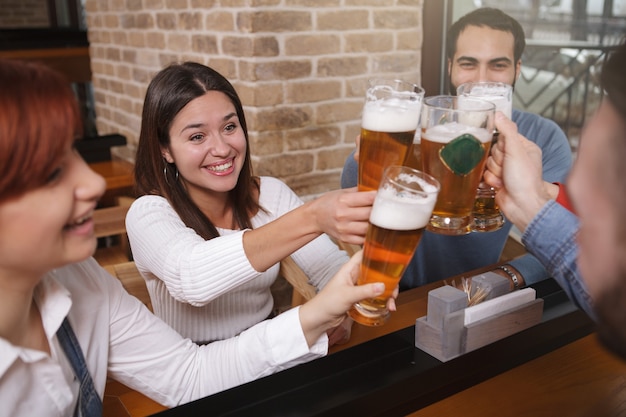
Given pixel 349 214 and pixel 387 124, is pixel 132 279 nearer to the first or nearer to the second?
pixel 349 214

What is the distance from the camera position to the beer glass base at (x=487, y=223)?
115 cm

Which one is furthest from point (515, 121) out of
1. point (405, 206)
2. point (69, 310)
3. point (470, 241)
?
point (69, 310)

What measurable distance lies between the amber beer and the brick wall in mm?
1435

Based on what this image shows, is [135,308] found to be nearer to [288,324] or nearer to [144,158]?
[288,324]

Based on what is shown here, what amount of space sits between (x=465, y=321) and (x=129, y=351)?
0.66 m

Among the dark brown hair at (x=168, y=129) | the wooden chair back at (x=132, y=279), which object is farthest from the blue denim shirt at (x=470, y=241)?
the wooden chair back at (x=132, y=279)

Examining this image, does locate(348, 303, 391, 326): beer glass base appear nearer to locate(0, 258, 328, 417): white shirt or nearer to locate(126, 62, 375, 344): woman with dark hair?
locate(0, 258, 328, 417): white shirt

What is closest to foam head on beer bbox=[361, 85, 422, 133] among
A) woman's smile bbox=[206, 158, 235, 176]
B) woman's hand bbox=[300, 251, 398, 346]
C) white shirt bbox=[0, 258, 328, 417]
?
woman's hand bbox=[300, 251, 398, 346]

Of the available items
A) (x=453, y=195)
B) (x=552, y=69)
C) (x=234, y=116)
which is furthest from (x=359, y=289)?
(x=552, y=69)

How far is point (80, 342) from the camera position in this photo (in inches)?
43.0

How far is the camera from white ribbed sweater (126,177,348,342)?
1332 mm

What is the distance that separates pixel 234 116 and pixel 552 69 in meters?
1.59

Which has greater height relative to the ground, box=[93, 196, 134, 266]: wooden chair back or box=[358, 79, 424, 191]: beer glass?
box=[358, 79, 424, 191]: beer glass

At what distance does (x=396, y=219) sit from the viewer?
875mm
